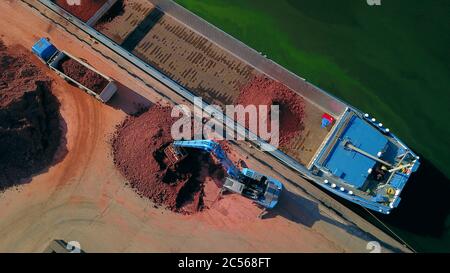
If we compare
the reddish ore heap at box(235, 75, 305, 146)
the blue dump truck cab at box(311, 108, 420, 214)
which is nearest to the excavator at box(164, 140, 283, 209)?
the blue dump truck cab at box(311, 108, 420, 214)

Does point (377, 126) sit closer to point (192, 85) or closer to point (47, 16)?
point (192, 85)

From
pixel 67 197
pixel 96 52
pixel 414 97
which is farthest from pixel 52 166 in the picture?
pixel 414 97

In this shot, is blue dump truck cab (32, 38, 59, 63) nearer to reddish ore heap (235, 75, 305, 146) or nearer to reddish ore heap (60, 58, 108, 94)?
reddish ore heap (60, 58, 108, 94)
